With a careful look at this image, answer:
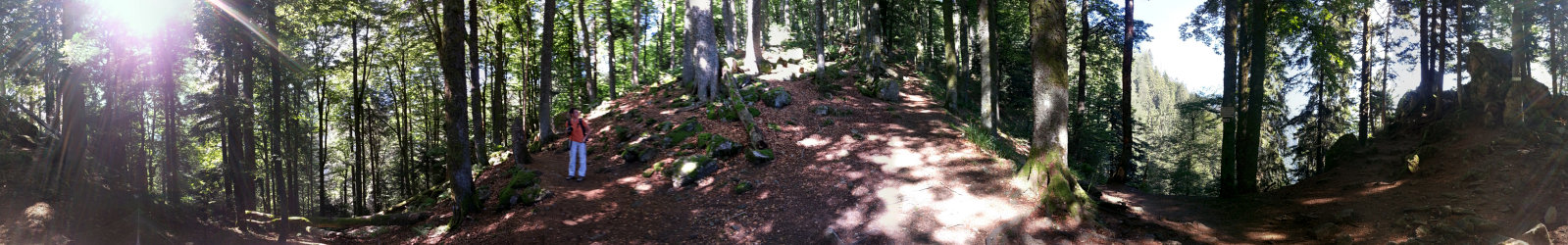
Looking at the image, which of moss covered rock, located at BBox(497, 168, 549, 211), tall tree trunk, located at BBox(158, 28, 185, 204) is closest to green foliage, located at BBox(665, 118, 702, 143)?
moss covered rock, located at BBox(497, 168, 549, 211)

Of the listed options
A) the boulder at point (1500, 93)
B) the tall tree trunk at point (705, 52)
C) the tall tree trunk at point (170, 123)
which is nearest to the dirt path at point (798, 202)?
the tall tree trunk at point (705, 52)

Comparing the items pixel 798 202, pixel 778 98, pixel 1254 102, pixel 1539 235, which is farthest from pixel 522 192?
pixel 1254 102

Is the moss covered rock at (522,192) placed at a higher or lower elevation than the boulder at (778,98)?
lower

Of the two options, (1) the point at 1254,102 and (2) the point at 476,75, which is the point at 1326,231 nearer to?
(1) the point at 1254,102

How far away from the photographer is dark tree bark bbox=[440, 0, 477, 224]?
8000 mm

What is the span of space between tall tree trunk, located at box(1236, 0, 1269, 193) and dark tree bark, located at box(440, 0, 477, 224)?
13.4m

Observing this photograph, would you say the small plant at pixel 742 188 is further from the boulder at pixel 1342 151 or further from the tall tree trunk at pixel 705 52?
the boulder at pixel 1342 151

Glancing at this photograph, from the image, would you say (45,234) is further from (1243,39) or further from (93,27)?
(1243,39)

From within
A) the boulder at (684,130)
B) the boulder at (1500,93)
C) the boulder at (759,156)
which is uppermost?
the boulder at (1500,93)

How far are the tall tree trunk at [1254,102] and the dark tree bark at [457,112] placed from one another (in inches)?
526

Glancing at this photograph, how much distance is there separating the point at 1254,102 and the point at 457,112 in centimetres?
1379

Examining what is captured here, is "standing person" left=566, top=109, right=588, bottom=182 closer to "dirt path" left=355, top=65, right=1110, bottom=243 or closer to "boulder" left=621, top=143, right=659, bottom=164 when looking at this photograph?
"dirt path" left=355, top=65, right=1110, bottom=243

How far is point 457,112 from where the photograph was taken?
820 cm

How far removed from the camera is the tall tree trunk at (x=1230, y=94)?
10547 millimetres
